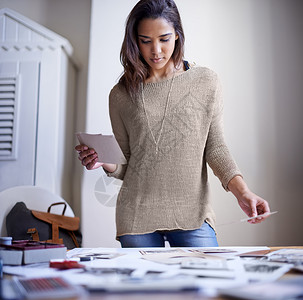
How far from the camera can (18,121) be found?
211cm

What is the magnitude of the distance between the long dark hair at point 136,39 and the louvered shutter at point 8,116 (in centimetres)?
100

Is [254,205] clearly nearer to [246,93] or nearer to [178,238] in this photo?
[178,238]

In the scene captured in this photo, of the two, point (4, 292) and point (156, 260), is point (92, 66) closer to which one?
point (156, 260)

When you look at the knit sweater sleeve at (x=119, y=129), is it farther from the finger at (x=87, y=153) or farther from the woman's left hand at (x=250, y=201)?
the woman's left hand at (x=250, y=201)

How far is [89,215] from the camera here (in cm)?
212

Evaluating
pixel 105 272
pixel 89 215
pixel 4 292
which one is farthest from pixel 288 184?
pixel 4 292

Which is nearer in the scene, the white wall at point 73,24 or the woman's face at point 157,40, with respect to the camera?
the woman's face at point 157,40

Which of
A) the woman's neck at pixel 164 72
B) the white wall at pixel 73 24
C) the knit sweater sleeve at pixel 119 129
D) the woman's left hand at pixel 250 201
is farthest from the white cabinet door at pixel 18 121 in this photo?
the woman's left hand at pixel 250 201

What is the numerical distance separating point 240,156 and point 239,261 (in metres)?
1.45

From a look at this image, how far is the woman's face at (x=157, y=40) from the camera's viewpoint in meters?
1.26

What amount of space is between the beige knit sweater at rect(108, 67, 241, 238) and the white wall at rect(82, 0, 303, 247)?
3.00 feet

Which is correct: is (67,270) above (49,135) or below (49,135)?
Answer: below

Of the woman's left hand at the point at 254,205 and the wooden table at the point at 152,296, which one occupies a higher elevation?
the woman's left hand at the point at 254,205

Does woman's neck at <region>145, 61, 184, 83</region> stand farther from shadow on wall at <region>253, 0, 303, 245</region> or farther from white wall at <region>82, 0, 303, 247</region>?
shadow on wall at <region>253, 0, 303, 245</region>
